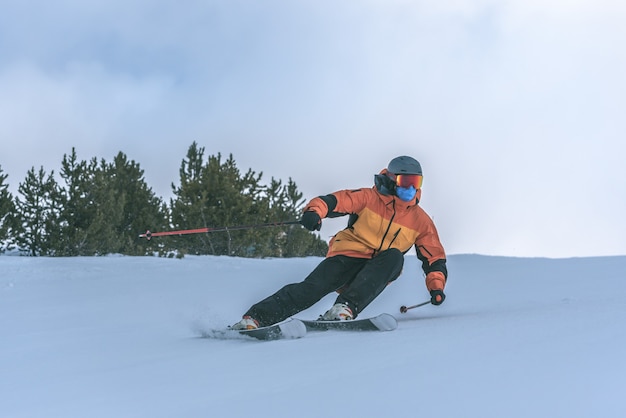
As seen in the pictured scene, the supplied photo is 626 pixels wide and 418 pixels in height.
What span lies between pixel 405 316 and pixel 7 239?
61.1 feet

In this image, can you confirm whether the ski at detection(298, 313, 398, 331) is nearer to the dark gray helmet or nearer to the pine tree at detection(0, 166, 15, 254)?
the dark gray helmet

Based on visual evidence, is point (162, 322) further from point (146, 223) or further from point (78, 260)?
point (146, 223)

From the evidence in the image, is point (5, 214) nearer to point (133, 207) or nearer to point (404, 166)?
point (133, 207)

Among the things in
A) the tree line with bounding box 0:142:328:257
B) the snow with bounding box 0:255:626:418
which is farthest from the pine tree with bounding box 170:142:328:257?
the snow with bounding box 0:255:626:418

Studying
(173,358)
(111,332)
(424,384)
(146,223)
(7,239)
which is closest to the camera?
(424,384)

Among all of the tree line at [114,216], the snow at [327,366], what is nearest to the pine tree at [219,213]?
the tree line at [114,216]

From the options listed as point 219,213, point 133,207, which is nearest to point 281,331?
point 219,213

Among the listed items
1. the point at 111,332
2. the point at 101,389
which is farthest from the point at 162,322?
the point at 101,389

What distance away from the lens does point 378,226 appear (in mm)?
4547

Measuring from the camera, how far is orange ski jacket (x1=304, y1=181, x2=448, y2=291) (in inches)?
179

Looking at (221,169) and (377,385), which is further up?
(221,169)

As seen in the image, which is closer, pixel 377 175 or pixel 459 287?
pixel 377 175

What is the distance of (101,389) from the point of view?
253 cm

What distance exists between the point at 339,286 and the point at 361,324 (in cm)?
69
